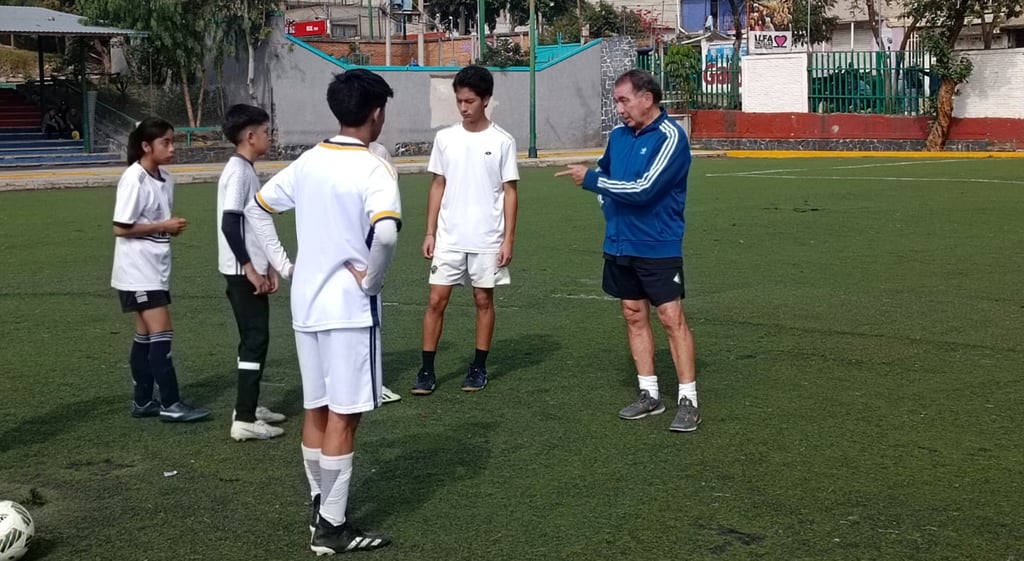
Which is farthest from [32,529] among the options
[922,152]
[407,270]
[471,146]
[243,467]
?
[922,152]

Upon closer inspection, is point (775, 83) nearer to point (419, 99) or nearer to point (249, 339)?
point (419, 99)

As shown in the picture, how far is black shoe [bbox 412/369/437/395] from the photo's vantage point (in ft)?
23.9

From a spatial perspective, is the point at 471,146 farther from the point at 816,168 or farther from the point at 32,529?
the point at 816,168

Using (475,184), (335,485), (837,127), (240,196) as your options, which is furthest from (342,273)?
(837,127)

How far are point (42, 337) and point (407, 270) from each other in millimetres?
4144

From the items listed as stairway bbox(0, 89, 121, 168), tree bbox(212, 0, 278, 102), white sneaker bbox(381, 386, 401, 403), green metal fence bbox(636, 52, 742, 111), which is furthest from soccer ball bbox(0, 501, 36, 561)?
green metal fence bbox(636, 52, 742, 111)

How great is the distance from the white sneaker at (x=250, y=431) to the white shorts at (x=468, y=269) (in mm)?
1492

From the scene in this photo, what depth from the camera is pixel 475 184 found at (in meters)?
7.26

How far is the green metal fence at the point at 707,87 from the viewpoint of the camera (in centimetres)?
3425

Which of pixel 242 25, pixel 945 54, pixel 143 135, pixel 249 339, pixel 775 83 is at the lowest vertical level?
pixel 249 339

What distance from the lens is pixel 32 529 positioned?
15.1 ft

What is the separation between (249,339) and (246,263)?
0.61 metres

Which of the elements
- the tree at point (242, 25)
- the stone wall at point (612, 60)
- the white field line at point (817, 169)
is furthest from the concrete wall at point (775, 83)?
the tree at point (242, 25)

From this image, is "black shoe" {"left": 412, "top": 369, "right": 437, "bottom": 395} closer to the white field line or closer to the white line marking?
the white line marking
